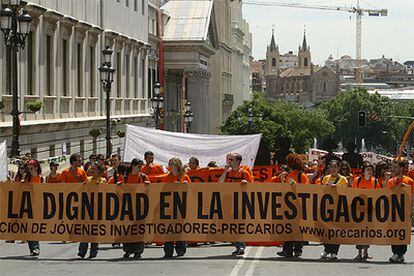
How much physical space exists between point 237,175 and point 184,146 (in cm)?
568

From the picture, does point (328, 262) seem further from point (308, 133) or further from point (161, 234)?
point (308, 133)

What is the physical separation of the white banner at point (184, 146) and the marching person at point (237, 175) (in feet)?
16.8

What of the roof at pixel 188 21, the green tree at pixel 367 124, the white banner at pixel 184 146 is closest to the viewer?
the white banner at pixel 184 146

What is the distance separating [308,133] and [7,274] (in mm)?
121172

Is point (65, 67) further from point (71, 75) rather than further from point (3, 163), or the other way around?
point (3, 163)

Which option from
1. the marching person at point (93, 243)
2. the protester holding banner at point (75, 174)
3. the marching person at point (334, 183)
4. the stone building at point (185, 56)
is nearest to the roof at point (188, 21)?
the stone building at point (185, 56)

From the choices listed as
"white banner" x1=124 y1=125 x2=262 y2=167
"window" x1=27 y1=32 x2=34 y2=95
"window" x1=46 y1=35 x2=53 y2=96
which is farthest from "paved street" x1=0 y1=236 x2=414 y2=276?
"window" x1=46 y1=35 x2=53 y2=96

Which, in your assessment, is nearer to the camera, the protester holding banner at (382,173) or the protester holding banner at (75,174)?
the protester holding banner at (75,174)

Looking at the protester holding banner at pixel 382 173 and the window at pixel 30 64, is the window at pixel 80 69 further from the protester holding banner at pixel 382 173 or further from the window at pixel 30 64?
the protester holding banner at pixel 382 173

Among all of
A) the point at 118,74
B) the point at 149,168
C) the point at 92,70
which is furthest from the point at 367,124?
the point at 149,168

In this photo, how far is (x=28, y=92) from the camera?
39531 mm

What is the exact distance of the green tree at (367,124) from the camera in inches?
7392

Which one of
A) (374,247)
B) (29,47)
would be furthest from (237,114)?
(374,247)

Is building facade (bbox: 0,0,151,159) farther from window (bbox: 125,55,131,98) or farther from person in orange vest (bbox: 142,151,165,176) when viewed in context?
person in orange vest (bbox: 142,151,165,176)
